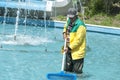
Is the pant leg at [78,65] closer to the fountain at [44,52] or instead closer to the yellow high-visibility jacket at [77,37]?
the yellow high-visibility jacket at [77,37]

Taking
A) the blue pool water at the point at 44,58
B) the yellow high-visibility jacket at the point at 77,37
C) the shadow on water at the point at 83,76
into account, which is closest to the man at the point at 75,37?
the yellow high-visibility jacket at the point at 77,37

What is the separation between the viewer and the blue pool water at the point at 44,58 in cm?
872

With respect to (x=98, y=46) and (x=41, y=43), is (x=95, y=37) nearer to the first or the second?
(x=98, y=46)

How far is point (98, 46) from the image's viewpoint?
13.4 meters

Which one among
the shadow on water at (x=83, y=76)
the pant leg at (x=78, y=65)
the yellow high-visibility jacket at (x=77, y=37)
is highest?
the yellow high-visibility jacket at (x=77, y=37)

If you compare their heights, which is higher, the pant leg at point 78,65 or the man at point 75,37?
the man at point 75,37

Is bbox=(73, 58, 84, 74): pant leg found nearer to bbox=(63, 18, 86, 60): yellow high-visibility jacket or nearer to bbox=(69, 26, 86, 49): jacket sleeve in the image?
bbox=(63, 18, 86, 60): yellow high-visibility jacket

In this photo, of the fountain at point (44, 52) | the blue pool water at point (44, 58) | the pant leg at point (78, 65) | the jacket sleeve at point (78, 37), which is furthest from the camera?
the fountain at point (44, 52)

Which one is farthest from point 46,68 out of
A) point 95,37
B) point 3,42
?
point 95,37

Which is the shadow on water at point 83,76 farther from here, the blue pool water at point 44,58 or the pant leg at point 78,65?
the pant leg at point 78,65

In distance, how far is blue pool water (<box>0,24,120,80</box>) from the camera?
8.72m

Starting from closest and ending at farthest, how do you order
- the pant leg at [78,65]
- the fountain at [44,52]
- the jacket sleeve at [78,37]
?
the jacket sleeve at [78,37] < the pant leg at [78,65] < the fountain at [44,52]

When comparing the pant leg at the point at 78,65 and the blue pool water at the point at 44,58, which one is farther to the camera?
the blue pool water at the point at 44,58

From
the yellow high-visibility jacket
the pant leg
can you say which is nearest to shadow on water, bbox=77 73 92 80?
the pant leg
